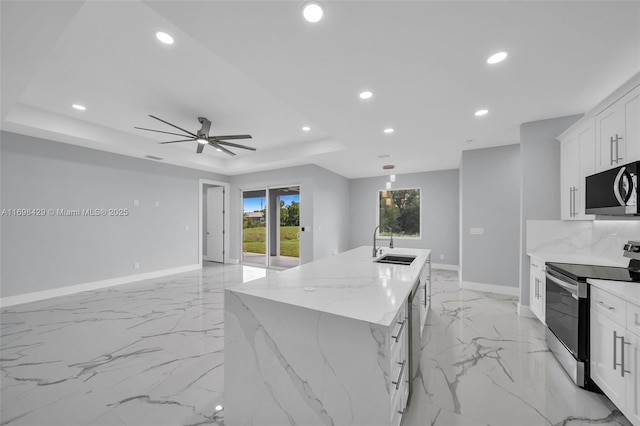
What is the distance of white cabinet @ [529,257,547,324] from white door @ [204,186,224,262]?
6834 mm

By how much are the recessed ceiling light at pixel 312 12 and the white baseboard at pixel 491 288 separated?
15.6ft

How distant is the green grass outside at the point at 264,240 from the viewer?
673 centimetres

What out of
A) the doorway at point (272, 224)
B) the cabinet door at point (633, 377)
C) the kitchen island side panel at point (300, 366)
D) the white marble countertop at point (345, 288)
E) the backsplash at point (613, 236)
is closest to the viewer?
the kitchen island side panel at point (300, 366)

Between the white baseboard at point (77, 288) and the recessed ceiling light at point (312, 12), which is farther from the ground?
the recessed ceiling light at point (312, 12)

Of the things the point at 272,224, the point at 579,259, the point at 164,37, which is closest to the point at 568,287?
the point at 579,259

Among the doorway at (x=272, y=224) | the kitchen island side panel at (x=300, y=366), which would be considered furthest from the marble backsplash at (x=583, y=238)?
the doorway at (x=272, y=224)

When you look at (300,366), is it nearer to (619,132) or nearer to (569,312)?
(569,312)

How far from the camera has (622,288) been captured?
157 cm

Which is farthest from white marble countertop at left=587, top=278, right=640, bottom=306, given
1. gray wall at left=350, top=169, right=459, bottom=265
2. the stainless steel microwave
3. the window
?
the window

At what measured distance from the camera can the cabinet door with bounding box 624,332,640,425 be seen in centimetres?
138

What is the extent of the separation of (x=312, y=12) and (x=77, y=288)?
5.53 meters

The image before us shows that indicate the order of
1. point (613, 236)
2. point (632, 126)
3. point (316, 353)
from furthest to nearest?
point (613, 236) < point (632, 126) < point (316, 353)

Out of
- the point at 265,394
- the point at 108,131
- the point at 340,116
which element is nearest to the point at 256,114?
the point at 340,116

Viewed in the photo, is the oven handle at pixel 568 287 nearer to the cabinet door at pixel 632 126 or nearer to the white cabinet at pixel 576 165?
the white cabinet at pixel 576 165
